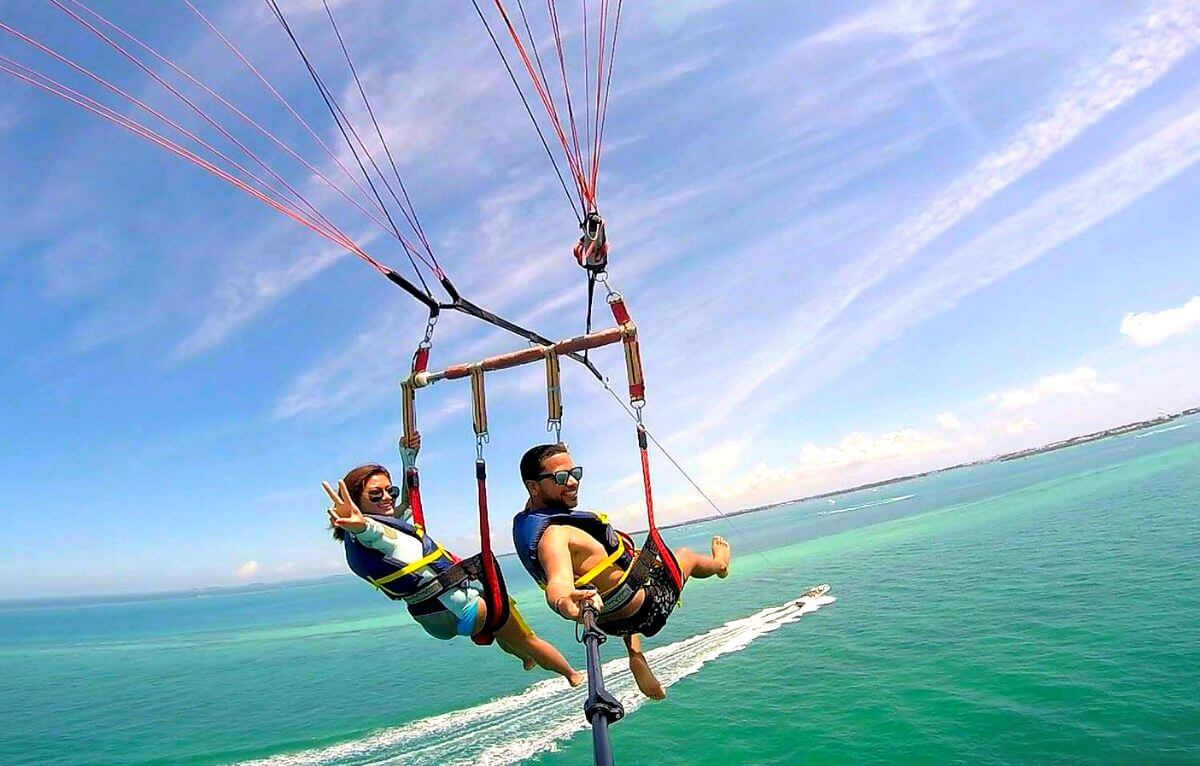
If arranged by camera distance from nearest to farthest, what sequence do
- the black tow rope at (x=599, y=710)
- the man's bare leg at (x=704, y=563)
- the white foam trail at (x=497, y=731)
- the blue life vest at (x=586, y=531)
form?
the black tow rope at (x=599, y=710) → the blue life vest at (x=586, y=531) → the man's bare leg at (x=704, y=563) → the white foam trail at (x=497, y=731)

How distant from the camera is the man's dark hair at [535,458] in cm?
364

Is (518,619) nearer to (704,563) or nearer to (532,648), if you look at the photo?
(532,648)

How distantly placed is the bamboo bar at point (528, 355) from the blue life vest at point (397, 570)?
1.15 m

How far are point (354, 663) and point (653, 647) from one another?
1814 centimetres

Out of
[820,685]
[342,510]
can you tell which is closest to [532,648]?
[342,510]

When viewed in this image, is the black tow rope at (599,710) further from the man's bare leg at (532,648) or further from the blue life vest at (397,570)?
the man's bare leg at (532,648)

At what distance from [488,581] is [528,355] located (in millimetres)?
1593

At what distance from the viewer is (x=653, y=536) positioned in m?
3.83

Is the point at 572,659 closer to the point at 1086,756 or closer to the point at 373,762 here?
the point at 373,762

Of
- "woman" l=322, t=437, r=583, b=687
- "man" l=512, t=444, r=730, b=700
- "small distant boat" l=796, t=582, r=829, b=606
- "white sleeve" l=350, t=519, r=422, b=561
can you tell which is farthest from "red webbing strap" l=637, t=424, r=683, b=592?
"small distant boat" l=796, t=582, r=829, b=606

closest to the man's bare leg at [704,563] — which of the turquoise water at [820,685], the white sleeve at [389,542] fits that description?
the white sleeve at [389,542]

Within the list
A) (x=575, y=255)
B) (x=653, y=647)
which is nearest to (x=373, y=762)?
(x=653, y=647)

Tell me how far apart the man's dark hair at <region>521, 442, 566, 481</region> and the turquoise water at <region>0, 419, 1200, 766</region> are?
13.1 metres

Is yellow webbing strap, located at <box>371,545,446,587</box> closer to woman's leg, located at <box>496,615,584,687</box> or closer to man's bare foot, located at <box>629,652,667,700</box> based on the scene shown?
woman's leg, located at <box>496,615,584,687</box>
